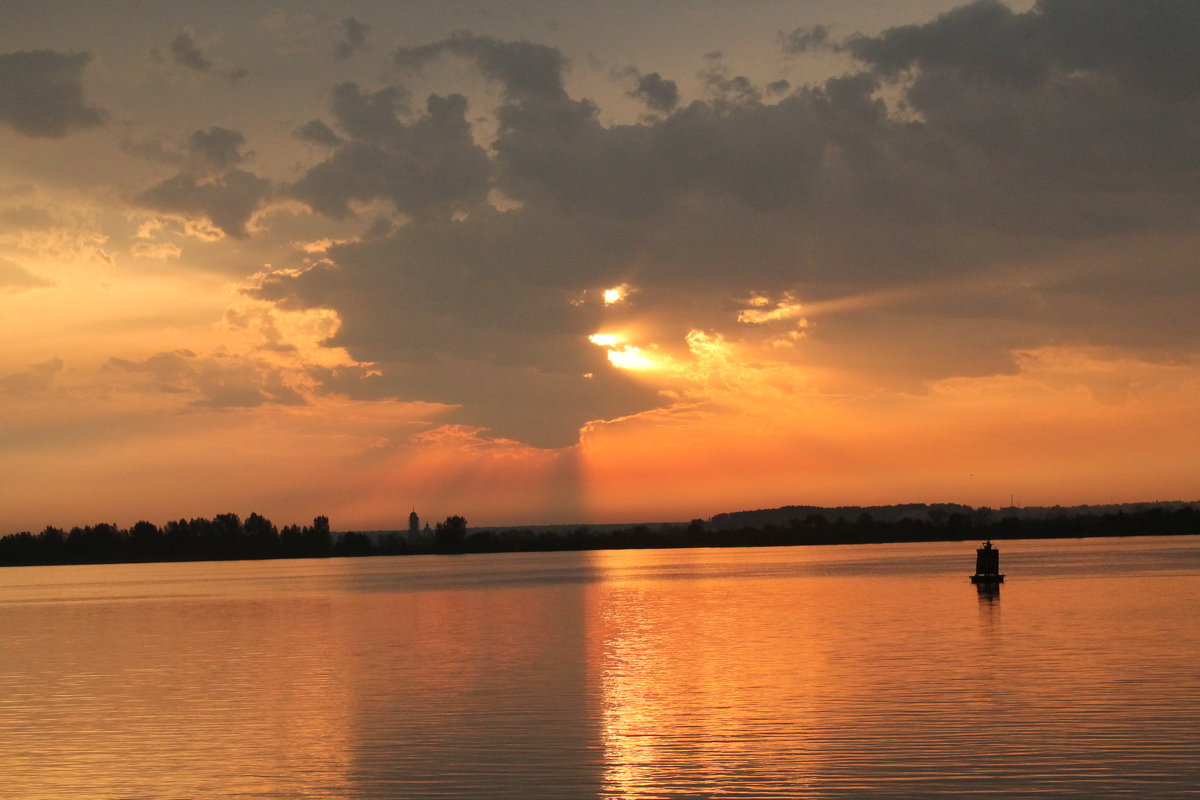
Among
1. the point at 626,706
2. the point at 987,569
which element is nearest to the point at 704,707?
the point at 626,706

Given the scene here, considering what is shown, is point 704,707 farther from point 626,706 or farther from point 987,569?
point 987,569

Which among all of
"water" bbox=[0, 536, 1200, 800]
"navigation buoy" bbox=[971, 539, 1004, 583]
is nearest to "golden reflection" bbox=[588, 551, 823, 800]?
"water" bbox=[0, 536, 1200, 800]

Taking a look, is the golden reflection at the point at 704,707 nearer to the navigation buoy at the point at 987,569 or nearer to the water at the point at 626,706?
the water at the point at 626,706

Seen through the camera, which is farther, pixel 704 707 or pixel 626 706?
pixel 626 706

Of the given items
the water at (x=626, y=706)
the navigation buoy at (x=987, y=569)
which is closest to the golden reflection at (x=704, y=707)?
the water at (x=626, y=706)

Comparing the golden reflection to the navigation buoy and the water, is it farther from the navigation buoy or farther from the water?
the navigation buoy

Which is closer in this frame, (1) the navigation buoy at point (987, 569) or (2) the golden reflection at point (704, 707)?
(2) the golden reflection at point (704, 707)

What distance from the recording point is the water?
22.3 meters

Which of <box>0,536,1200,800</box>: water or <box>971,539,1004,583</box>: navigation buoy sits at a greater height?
<box>971,539,1004,583</box>: navigation buoy

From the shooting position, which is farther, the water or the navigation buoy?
the navigation buoy

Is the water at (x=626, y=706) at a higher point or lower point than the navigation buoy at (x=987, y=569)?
lower

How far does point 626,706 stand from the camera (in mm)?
31438

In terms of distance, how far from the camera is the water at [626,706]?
22266 millimetres

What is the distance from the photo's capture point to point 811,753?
2386cm
